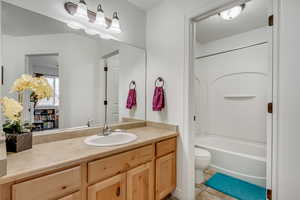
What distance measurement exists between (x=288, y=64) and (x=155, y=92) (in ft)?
4.26

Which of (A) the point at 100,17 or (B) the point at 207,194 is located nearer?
(A) the point at 100,17

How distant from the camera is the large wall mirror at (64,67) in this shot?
1.30 m

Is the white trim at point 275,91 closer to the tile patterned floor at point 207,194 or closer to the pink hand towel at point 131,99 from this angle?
the tile patterned floor at point 207,194

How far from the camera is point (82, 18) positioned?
5.20 feet

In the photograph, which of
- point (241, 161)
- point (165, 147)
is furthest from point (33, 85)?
point (241, 161)

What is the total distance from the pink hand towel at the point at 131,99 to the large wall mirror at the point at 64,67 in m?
0.05

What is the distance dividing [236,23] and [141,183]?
2.73 m

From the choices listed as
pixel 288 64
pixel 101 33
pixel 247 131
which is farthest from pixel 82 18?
pixel 247 131

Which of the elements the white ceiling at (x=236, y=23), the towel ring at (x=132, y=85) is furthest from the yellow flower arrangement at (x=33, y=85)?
the white ceiling at (x=236, y=23)

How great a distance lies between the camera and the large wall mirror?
1.30m

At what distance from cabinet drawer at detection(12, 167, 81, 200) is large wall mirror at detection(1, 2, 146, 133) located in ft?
2.22

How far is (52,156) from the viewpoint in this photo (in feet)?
3.43

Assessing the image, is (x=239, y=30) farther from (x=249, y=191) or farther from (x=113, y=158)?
(x=113, y=158)

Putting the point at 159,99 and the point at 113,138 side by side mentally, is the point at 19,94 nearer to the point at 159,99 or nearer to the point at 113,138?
the point at 113,138
